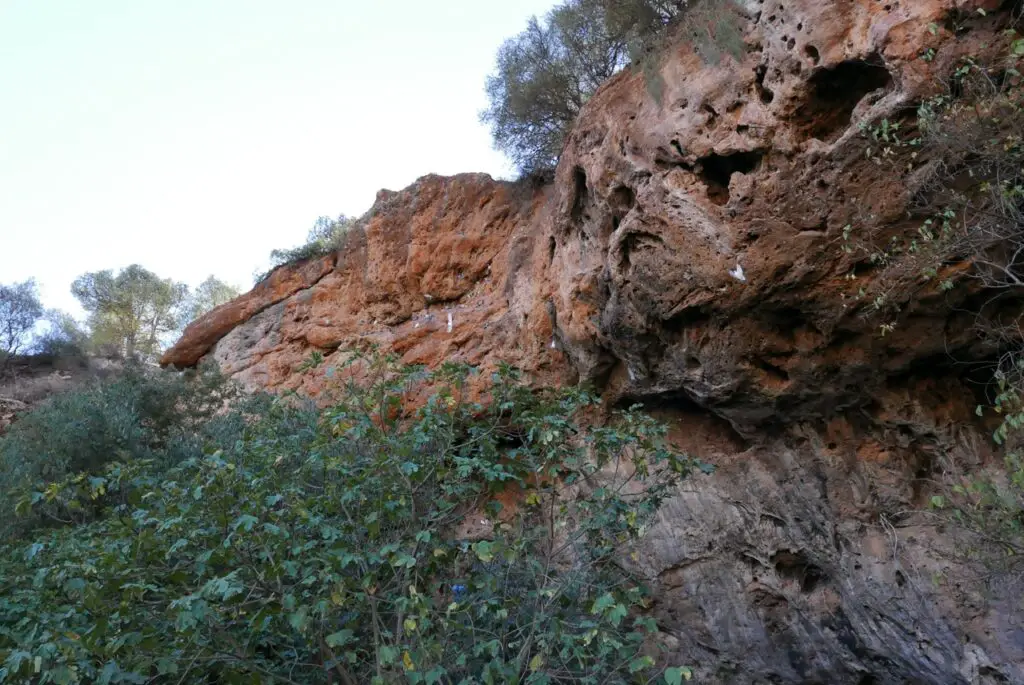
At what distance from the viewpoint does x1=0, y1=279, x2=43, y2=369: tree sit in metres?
22.0

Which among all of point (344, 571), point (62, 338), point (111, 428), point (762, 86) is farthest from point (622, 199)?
point (62, 338)

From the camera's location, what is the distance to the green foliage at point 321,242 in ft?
47.3

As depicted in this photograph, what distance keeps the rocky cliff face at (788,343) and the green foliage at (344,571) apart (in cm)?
147

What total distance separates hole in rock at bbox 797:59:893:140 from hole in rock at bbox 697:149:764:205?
1.80ft

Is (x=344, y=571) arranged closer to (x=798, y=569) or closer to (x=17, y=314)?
(x=798, y=569)

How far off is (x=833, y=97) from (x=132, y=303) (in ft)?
83.4

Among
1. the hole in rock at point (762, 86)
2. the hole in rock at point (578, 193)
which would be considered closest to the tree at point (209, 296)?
the hole in rock at point (578, 193)

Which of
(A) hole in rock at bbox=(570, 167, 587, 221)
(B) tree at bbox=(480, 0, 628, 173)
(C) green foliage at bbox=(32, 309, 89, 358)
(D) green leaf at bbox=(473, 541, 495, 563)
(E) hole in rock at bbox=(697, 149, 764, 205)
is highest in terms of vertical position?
(C) green foliage at bbox=(32, 309, 89, 358)

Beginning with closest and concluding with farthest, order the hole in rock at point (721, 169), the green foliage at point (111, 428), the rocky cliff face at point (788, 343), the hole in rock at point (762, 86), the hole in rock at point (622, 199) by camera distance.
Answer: the rocky cliff face at point (788, 343) < the hole in rock at point (762, 86) < the hole in rock at point (721, 169) < the hole in rock at point (622, 199) < the green foliage at point (111, 428)

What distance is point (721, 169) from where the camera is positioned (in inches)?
293

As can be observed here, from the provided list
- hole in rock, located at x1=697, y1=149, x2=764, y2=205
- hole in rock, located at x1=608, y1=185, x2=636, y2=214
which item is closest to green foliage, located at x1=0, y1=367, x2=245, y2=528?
hole in rock, located at x1=608, y1=185, x2=636, y2=214

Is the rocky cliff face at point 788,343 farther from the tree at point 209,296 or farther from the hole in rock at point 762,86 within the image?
the tree at point 209,296

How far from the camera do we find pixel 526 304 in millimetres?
10320

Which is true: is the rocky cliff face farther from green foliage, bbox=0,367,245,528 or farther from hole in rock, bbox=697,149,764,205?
green foliage, bbox=0,367,245,528
